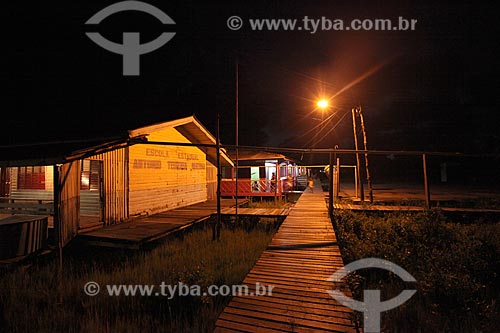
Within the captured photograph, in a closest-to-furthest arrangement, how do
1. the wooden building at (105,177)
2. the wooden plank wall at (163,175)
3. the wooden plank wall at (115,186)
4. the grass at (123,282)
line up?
the grass at (123,282) → the wooden building at (105,177) → the wooden plank wall at (115,186) → the wooden plank wall at (163,175)

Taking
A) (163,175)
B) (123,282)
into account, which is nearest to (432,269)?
(123,282)

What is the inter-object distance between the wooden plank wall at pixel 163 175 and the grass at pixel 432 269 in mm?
7914

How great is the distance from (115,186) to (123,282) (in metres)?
4.85

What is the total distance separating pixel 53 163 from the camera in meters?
6.57

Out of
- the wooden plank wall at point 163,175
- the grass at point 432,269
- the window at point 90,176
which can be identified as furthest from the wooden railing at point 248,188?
the window at point 90,176

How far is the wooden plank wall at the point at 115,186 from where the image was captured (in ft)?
28.9

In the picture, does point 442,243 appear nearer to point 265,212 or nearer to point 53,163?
point 265,212

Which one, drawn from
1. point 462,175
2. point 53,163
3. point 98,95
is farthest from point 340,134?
point 53,163

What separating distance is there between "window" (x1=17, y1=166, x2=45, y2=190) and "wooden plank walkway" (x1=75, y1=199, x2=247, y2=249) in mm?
5702

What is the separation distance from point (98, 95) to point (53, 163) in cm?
1999

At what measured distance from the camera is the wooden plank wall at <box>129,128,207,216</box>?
10117 millimetres

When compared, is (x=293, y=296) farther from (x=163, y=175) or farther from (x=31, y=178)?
(x=31, y=178)

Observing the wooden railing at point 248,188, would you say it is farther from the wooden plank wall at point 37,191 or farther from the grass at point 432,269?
the wooden plank wall at point 37,191

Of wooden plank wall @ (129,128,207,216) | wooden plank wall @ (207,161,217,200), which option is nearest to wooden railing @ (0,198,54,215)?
wooden plank wall @ (129,128,207,216)
